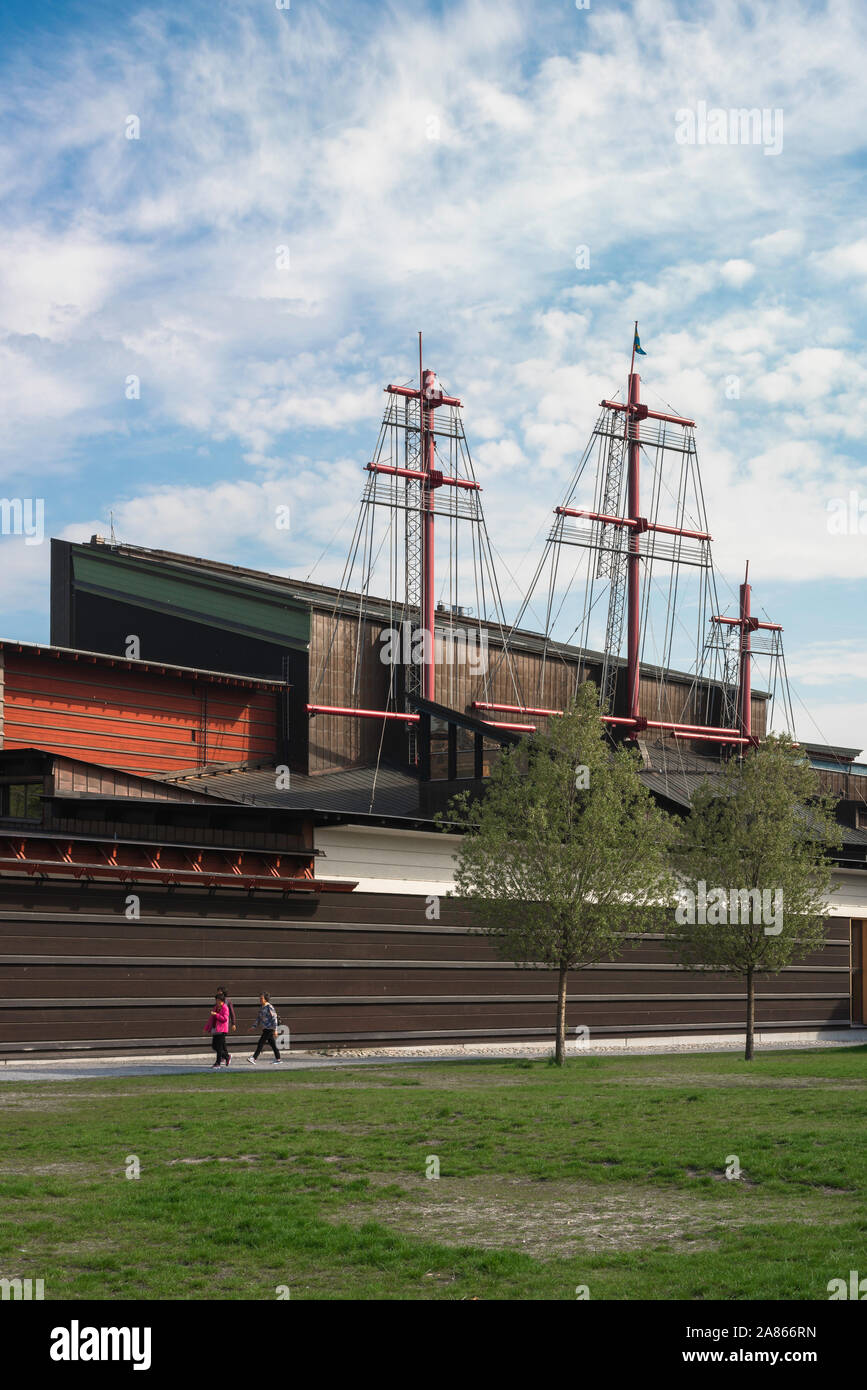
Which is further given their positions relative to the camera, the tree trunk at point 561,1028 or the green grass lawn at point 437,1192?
the tree trunk at point 561,1028

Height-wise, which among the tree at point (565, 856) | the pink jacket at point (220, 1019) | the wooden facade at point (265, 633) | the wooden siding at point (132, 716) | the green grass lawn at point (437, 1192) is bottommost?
the pink jacket at point (220, 1019)

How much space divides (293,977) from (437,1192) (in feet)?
63.1

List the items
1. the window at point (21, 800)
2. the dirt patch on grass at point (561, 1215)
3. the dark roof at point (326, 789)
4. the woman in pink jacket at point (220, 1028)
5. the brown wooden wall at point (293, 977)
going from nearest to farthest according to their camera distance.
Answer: the dirt patch on grass at point (561, 1215) < the woman in pink jacket at point (220, 1028) < the brown wooden wall at point (293, 977) < the window at point (21, 800) < the dark roof at point (326, 789)

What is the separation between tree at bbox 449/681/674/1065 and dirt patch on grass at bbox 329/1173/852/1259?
49.1ft

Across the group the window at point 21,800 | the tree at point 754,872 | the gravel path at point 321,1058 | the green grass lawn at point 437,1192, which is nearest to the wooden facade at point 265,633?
the window at point 21,800

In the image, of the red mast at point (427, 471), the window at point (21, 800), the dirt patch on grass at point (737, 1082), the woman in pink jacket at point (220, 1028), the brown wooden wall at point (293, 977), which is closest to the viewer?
the dirt patch on grass at point (737, 1082)

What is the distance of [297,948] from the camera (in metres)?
31.9

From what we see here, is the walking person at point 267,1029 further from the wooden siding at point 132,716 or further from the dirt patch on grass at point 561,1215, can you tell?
the dirt patch on grass at point 561,1215

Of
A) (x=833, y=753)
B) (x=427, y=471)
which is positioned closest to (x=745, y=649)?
(x=833, y=753)

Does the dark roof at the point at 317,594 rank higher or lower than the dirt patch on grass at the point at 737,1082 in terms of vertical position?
higher

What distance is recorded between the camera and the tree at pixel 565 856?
28281 mm

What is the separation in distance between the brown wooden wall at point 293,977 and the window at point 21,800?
4.48 meters

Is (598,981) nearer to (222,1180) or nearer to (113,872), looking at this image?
(113,872)
